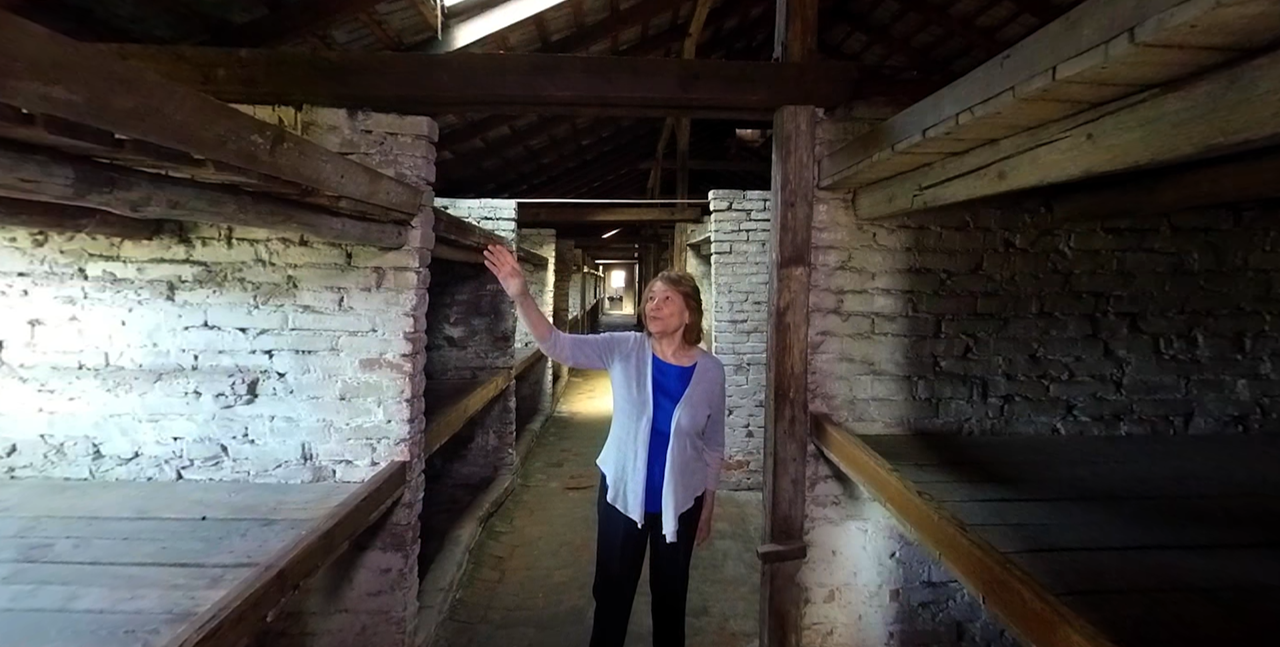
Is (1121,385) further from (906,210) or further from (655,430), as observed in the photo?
(655,430)

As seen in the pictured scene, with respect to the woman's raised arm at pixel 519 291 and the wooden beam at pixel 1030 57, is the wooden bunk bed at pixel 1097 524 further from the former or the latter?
the woman's raised arm at pixel 519 291

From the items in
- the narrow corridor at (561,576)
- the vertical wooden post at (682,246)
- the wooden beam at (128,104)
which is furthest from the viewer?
the vertical wooden post at (682,246)

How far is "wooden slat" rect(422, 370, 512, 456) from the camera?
324cm

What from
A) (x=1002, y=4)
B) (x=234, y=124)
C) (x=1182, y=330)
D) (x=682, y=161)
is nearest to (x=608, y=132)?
(x=682, y=161)

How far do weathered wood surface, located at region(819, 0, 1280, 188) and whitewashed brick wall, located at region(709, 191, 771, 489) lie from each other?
11.2ft

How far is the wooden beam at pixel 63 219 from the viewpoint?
1.81 metres

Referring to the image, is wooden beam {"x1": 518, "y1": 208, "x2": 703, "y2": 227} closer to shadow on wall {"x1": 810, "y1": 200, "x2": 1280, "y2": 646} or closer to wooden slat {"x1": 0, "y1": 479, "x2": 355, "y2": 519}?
shadow on wall {"x1": 810, "y1": 200, "x2": 1280, "y2": 646}

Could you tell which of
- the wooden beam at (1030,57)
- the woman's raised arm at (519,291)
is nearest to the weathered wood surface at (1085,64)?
the wooden beam at (1030,57)

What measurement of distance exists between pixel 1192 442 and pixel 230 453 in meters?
4.26

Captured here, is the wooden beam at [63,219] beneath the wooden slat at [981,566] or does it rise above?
above

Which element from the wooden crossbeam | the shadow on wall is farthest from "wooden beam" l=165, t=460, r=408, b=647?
the wooden crossbeam

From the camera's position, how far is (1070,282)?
3.00 meters

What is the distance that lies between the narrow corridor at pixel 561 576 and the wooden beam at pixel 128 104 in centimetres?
293

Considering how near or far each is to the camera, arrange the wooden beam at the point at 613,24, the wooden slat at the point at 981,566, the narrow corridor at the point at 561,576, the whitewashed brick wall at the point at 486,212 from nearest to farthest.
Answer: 1. the wooden slat at the point at 981,566
2. the narrow corridor at the point at 561,576
3. the wooden beam at the point at 613,24
4. the whitewashed brick wall at the point at 486,212
